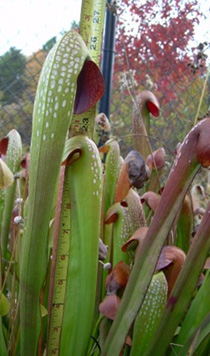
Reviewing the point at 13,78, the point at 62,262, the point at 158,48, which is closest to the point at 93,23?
the point at 62,262

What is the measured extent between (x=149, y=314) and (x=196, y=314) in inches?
2.6

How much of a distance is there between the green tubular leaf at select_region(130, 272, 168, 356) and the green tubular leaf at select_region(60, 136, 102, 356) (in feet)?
0.22

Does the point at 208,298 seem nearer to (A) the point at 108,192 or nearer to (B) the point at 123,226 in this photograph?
(B) the point at 123,226

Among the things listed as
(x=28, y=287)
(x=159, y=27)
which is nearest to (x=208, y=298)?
(x=28, y=287)

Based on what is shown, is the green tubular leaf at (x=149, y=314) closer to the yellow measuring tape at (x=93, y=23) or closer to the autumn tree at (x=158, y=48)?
the yellow measuring tape at (x=93, y=23)

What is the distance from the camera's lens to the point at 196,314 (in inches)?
25.5

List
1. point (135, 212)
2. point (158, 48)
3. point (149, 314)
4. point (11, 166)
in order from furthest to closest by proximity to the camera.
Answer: point (158, 48) < point (11, 166) < point (135, 212) < point (149, 314)

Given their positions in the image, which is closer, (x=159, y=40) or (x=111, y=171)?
(x=111, y=171)

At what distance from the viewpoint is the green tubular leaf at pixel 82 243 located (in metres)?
0.59

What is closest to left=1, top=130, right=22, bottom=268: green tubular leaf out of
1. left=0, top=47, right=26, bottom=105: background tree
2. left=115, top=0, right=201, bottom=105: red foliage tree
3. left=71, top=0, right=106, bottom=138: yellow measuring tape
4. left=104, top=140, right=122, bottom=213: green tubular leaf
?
left=104, top=140, right=122, bottom=213: green tubular leaf

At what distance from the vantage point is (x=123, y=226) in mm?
740

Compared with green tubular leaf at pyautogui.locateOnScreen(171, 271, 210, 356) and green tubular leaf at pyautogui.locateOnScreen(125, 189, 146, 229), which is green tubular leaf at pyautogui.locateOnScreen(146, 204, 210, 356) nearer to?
green tubular leaf at pyautogui.locateOnScreen(171, 271, 210, 356)

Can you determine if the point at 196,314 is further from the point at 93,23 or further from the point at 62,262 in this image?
the point at 93,23

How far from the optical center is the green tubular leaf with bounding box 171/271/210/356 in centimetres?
63
